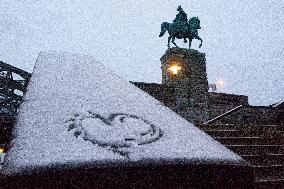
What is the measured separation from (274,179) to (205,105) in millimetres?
9250

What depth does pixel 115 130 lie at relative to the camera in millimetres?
1341

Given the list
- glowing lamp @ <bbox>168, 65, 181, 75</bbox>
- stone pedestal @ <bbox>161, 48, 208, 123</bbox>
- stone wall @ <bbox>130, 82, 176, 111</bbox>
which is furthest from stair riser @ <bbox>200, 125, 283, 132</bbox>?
glowing lamp @ <bbox>168, 65, 181, 75</bbox>

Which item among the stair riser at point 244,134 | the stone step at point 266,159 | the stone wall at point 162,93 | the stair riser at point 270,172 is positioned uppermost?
the stone wall at point 162,93

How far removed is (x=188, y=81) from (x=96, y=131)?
442 inches

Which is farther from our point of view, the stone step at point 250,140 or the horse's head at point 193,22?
the horse's head at point 193,22

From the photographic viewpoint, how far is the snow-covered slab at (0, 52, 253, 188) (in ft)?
3.57

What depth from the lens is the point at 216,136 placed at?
4066mm

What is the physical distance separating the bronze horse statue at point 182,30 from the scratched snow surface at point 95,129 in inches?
479

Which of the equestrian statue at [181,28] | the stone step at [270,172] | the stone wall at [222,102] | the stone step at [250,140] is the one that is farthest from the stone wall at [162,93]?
→ the stone step at [270,172]

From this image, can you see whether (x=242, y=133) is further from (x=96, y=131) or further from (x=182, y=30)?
(x=182, y=30)

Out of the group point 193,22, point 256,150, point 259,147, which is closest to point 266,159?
point 256,150

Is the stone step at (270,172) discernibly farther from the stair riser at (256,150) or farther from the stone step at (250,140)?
the stone step at (250,140)

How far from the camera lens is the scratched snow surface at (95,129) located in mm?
1104

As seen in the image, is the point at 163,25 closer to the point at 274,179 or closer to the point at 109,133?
the point at 274,179
